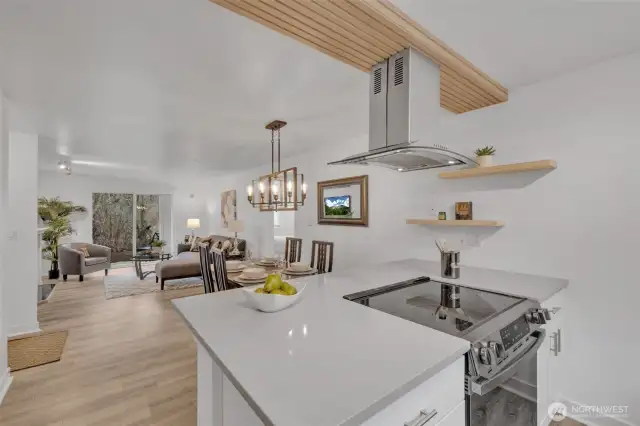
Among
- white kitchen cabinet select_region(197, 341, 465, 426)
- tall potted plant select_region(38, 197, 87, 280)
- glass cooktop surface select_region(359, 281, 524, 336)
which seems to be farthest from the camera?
tall potted plant select_region(38, 197, 87, 280)

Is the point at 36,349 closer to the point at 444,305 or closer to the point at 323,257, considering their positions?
the point at 323,257

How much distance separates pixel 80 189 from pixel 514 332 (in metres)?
9.20

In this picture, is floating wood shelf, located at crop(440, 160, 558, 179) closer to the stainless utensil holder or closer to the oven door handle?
the stainless utensil holder

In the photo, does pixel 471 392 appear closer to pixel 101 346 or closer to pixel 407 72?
pixel 407 72

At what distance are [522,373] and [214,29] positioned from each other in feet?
7.60

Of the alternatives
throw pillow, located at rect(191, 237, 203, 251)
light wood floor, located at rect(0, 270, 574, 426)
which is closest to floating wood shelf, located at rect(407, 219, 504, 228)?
light wood floor, located at rect(0, 270, 574, 426)

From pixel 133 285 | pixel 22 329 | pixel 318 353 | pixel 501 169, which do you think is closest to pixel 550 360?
pixel 501 169

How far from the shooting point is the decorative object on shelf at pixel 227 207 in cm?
755

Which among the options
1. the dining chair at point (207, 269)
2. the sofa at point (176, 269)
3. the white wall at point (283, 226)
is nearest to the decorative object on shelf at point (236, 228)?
the sofa at point (176, 269)

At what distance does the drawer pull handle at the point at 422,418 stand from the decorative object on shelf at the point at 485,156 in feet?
6.57

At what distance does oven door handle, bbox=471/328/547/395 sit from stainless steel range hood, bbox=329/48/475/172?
1.05m

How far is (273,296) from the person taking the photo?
132 cm

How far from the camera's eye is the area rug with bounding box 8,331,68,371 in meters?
2.76

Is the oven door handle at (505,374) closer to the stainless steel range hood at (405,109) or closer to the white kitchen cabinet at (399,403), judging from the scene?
the white kitchen cabinet at (399,403)
